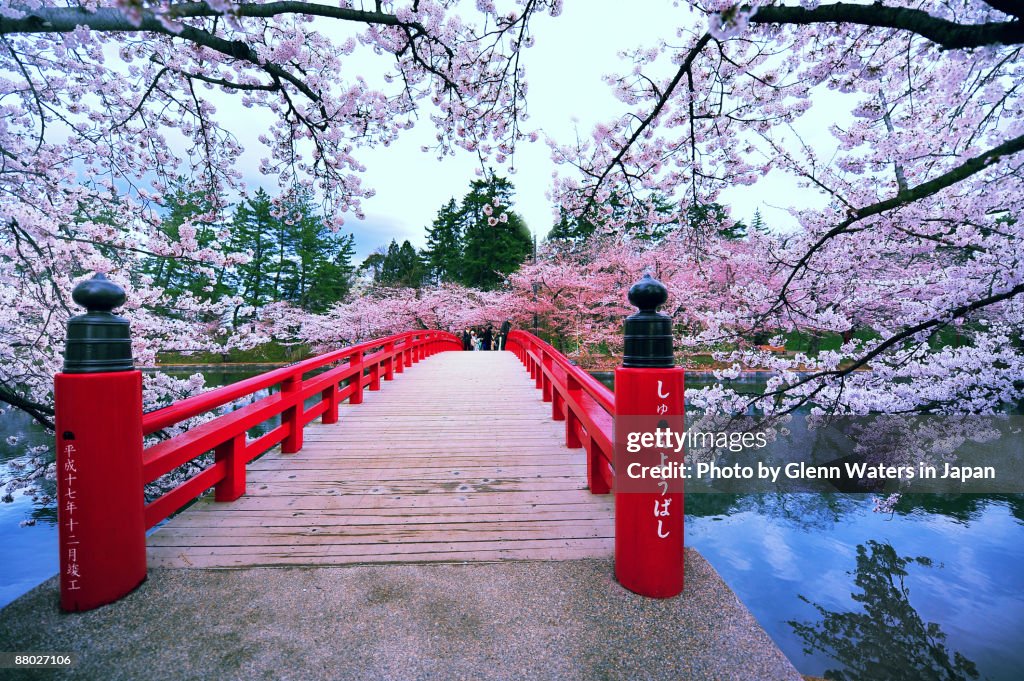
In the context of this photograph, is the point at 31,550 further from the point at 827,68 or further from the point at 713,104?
the point at 827,68

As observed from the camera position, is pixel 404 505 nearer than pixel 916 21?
No

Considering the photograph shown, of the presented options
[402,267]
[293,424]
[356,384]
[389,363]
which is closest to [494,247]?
[402,267]

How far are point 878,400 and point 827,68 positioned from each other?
370cm

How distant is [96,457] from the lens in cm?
167

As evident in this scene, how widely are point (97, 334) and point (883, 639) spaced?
20.2 feet

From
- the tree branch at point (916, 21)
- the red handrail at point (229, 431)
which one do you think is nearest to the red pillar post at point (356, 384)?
the red handrail at point (229, 431)

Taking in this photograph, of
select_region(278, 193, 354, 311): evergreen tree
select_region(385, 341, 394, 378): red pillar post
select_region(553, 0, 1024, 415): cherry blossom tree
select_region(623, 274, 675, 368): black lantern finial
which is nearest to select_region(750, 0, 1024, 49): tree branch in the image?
select_region(553, 0, 1024, 415): cherry blossom tree

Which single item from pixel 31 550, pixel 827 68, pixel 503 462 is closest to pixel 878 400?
pixel 827 68

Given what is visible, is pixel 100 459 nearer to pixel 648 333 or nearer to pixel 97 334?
pixel 97 334

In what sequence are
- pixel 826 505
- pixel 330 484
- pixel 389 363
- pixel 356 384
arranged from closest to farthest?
pixel 330 484 → pixel 356 384 → pixel 826 505 → pixel 389 363

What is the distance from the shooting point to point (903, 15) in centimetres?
245

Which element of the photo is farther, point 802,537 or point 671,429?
point 802,537

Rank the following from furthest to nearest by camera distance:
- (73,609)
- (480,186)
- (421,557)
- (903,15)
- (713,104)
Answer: (480,186)
(713,104)
(903,15)
(421,557)
(73,609)

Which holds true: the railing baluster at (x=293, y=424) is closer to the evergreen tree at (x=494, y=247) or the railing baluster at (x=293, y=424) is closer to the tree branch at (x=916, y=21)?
the tree branch at (x=916, y=21)
